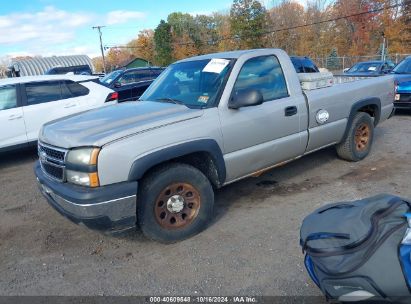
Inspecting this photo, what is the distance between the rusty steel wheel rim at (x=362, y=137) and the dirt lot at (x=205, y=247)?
403 mm

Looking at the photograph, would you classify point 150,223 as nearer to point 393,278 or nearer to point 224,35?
point 393,278

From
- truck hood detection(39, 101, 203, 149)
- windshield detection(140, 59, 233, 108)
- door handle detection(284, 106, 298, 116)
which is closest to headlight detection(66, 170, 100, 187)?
truck hood detection(39, 101, 203, 149)

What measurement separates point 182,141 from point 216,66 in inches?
45.9

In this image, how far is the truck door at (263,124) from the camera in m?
3.90

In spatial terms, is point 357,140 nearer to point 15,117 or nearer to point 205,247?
point 205,247

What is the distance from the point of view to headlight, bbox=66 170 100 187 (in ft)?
10.1

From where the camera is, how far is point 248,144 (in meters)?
4.04

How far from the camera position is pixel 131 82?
12055mm

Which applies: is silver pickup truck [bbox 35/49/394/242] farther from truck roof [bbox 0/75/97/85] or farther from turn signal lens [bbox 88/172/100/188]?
truck roof [bbox 0/75/97/85]

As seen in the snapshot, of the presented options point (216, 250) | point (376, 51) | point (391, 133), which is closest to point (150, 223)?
point (216, 250)

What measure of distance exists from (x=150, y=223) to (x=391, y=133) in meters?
6.21

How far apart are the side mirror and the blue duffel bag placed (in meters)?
1.61

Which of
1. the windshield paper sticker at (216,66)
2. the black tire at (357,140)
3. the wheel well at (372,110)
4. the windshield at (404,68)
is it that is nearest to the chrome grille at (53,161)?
the windshield paper sticker at (216,66)

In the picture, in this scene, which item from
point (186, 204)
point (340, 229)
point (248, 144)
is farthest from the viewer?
point (248, 144)
